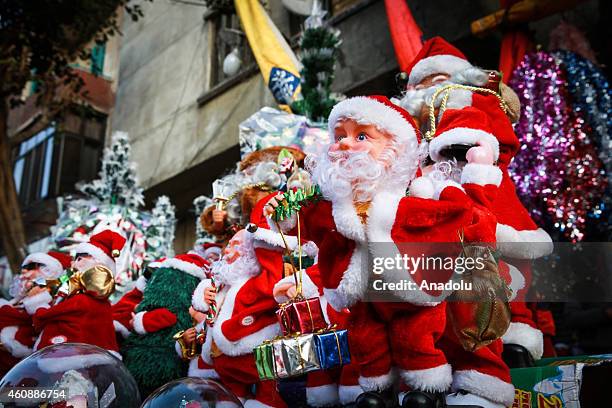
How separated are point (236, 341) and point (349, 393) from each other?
2.40ft

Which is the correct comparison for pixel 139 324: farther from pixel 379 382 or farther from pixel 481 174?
pixel 481 174

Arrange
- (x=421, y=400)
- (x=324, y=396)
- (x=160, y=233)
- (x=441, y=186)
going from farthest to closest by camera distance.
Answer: (x=160, y=233) → (x=324, y=396) → (x=441, y=186) → (x=421, y=400)

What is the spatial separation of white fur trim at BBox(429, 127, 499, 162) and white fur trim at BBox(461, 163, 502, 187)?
7.6 inches

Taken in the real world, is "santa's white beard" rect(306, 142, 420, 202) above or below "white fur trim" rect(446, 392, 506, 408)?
above

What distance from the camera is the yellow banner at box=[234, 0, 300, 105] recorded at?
604cm

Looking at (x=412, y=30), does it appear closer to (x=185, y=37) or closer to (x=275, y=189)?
(x=275, y=189)

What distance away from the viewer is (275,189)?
378 centimetres

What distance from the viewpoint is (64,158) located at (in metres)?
12.6

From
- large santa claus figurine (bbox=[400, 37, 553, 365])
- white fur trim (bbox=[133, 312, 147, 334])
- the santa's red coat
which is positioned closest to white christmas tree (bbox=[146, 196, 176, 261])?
white fur trim (bbox=[133, 312, 147, 334])

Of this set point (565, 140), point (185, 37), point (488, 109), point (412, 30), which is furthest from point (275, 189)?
point (185, 37)

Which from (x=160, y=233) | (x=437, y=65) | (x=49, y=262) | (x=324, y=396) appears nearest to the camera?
(x=324, y=396)

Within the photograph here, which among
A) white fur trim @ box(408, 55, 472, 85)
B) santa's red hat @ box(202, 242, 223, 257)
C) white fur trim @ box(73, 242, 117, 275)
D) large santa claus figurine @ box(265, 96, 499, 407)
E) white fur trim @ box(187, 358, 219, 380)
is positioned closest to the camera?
large santa claus figurine @ box(265, 96, 499, 407)

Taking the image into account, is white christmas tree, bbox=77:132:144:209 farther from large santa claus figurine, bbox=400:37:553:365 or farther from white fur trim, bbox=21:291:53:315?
large santa claus figurine, bbox=400:37:553:365

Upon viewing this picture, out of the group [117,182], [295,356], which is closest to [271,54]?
[117,182]
